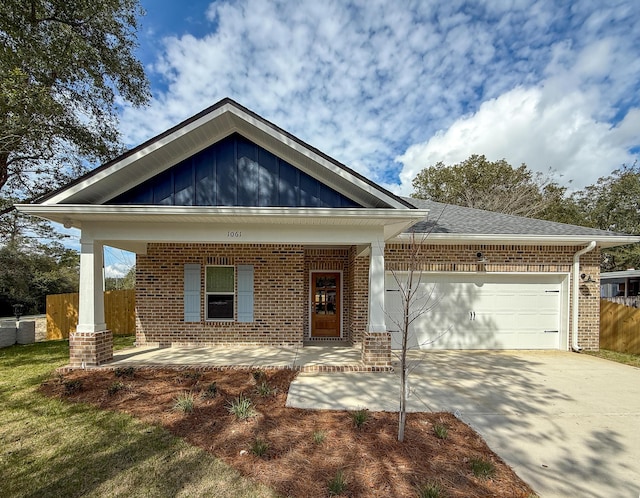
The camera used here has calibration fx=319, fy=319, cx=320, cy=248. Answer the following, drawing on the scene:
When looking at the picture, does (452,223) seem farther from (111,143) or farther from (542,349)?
(111,143)

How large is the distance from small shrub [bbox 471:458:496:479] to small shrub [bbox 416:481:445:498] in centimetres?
51

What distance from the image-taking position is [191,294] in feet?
28.1

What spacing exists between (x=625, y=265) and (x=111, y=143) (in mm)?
36224

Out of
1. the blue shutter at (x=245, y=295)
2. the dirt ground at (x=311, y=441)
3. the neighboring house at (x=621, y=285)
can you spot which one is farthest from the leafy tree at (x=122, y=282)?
the neighboring house at (x=621, y=285)

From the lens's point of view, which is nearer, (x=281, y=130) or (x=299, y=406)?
(x=299, y=406)

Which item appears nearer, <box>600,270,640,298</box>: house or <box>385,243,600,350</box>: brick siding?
<box>385,243,600,350</box>: brick siding

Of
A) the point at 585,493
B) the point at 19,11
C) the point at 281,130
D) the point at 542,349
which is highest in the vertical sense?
the point at 19,11

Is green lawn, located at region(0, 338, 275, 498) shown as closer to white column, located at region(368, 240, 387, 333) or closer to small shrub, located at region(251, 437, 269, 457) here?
small shrub, located at region(251, 437, 269, 457)

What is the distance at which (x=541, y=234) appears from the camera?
28.4 feet

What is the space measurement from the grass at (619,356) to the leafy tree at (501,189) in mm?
16085

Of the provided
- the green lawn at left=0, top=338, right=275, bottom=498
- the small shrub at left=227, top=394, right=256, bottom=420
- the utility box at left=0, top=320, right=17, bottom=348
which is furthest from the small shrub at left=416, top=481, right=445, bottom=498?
the utility box at left=0, top=320, right=17, bottom=348

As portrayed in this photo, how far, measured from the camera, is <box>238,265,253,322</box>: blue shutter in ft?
28.1

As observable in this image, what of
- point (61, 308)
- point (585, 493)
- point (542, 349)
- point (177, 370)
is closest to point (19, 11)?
point (61, 308)

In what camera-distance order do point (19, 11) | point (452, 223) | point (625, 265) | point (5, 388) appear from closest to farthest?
point (5, 388) → point (19, 11) → point (452, 223) → point (625, 265)
